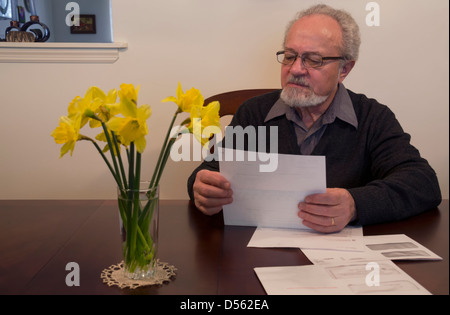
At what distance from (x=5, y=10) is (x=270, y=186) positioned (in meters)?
1.87

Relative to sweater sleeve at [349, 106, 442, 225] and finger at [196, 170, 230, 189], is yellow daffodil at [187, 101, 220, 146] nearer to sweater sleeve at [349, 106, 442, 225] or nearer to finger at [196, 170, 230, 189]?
finger at [196, 170, 230, 189]

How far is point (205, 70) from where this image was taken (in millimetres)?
2074

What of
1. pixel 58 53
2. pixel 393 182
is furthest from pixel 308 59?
pixel 58 53

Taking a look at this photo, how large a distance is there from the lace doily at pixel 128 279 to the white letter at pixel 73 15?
177 centimetres

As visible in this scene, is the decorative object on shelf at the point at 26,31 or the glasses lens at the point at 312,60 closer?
the glasses lens at the point at 312,60

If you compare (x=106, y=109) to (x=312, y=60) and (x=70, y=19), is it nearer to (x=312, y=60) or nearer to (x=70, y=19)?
(x=312, y=60)

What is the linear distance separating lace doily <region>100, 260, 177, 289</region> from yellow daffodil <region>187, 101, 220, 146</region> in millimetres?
251

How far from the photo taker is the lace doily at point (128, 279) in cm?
79

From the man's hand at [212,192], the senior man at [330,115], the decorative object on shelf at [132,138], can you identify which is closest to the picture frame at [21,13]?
the senior man at [330,115]

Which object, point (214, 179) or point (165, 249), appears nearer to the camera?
point (165, 249)

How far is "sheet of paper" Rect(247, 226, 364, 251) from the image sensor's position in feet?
3.17

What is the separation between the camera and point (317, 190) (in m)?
1.02

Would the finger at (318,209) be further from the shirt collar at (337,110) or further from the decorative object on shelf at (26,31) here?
the decorative object on shelf at (26,31)

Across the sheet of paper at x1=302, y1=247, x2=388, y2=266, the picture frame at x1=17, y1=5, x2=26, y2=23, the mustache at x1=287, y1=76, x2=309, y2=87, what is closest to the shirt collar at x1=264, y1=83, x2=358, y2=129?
the mustache at x1=287, y1=76, x2=309, y2=87
